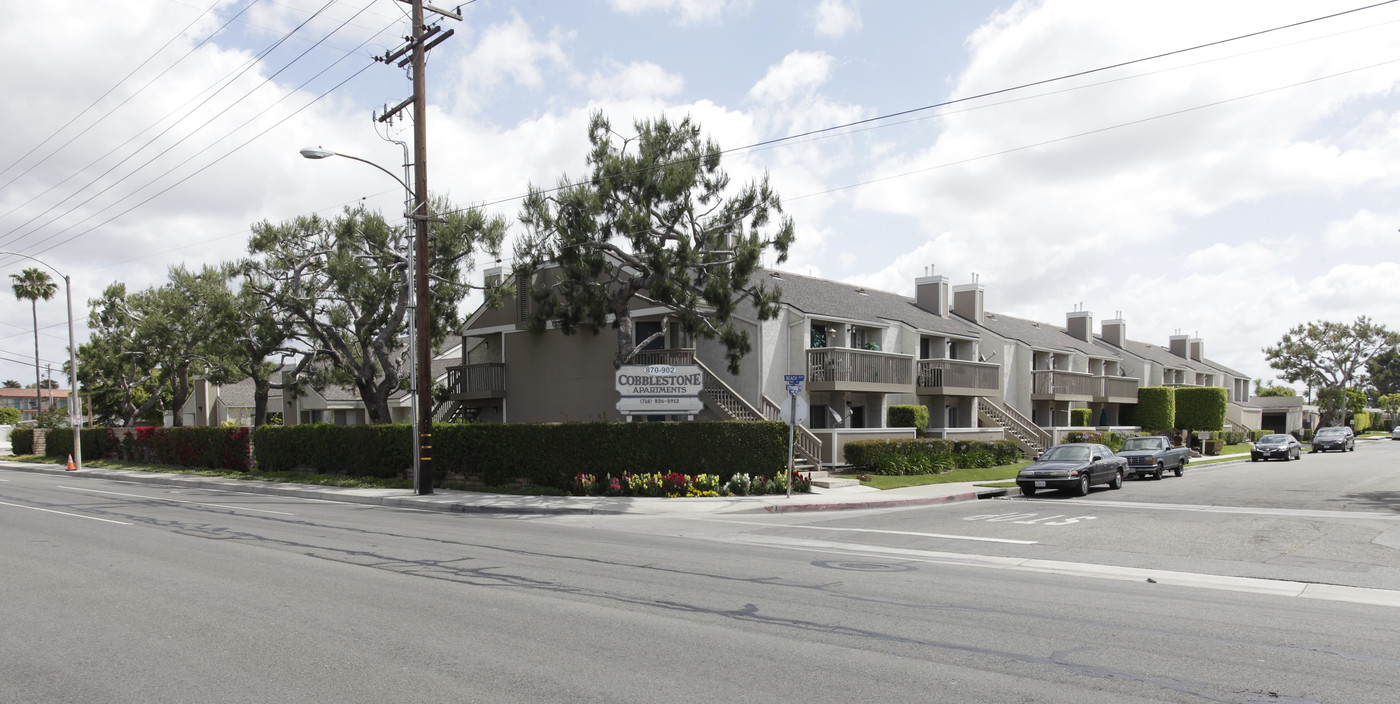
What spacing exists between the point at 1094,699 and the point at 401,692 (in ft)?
15.3

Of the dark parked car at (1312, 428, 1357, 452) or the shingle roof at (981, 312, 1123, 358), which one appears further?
the dark parked car at (1312, 428, 1357, 452)

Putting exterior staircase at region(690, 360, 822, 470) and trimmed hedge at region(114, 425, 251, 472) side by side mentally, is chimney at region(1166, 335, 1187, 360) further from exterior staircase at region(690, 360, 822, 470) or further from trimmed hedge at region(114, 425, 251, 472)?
trimmed hedge at region(114, 425, 251, 472)

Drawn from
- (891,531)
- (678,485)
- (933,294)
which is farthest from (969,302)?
(891,531)

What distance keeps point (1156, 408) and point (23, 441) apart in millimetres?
68699

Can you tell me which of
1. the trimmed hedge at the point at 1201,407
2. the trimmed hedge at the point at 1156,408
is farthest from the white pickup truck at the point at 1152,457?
the trimmed hedge at the point at 1201,407

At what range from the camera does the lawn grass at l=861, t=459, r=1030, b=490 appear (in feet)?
84.3

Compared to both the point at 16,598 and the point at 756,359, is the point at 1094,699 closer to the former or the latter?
the point at 16,598

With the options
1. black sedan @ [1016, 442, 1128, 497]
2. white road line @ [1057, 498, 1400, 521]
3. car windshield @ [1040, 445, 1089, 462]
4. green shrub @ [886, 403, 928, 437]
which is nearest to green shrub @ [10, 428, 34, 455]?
green shrub @ [886, 403, 928, 437]

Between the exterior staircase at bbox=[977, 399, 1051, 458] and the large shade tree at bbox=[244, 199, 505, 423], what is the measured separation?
838 inches

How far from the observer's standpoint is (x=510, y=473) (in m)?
25.1

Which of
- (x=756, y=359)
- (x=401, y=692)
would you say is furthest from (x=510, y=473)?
(x=401, y=692)

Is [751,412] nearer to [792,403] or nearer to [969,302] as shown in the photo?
[792,403]

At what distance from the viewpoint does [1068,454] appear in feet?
83.2

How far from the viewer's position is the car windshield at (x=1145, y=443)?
105ft
